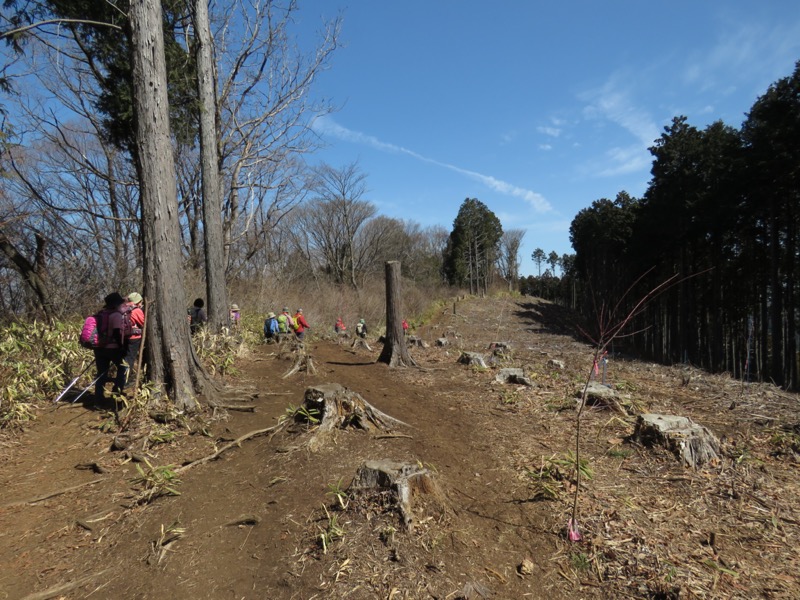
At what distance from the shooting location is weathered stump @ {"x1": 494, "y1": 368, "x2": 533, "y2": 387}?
23.0 ft

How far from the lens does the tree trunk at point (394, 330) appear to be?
8.57 meters

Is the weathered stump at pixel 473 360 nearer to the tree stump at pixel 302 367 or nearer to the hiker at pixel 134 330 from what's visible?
the tree stump at pixel 302 367

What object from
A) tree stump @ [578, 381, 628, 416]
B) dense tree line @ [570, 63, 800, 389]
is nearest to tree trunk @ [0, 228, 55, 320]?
tree stump @ [578, 381, 628, 416]

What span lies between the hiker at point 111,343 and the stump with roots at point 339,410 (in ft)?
9.40

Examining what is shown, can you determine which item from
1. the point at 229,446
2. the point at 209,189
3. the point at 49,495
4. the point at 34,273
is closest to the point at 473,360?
the point at 229,446

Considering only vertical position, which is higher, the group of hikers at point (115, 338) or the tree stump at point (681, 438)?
the group of hikers at point (115, 338)

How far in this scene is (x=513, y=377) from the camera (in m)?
7.11

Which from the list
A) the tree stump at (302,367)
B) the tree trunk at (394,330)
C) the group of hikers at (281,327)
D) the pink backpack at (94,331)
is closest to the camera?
the pink backpack at (94,331)

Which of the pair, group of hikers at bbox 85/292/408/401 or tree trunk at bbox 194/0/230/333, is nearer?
group of hikers at bbox 85/292/408/401

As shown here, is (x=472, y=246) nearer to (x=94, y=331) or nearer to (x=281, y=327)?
(x=281, y=327)

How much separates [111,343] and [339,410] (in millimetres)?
3389

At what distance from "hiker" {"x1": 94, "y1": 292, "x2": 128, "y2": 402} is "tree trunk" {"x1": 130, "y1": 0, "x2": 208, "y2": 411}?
63cm

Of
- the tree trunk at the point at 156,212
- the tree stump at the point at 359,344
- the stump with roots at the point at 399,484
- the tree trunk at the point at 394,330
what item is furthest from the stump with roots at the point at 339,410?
the tree stump at the point at 359,344

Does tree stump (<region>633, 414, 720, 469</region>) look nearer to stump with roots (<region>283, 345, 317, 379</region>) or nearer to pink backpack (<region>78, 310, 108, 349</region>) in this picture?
stump with roots (<region>283, 345, 317, 379</region>)
